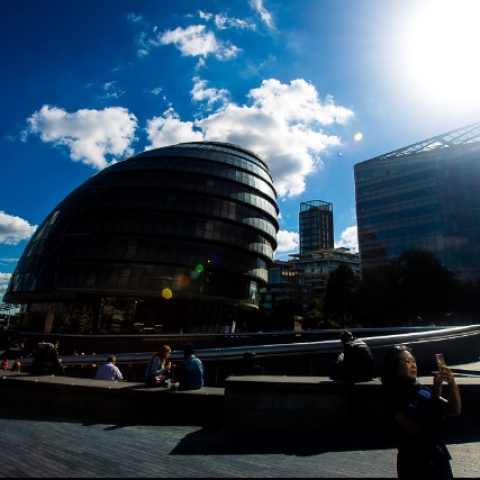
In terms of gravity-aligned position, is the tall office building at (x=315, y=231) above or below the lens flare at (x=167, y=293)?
above

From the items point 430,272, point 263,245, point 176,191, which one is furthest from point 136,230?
point 430,272

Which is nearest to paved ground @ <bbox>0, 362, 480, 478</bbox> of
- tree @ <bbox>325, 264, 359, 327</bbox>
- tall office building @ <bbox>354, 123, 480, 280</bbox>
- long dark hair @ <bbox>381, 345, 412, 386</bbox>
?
long dark hair @ <bbox>381, 345, 412, 386</bbox>

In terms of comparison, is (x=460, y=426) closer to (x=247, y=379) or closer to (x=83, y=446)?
(x=247, y=379)

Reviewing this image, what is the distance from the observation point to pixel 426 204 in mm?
74125

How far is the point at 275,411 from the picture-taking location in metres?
6.71

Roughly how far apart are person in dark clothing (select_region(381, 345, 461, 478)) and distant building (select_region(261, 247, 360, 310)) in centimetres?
12388

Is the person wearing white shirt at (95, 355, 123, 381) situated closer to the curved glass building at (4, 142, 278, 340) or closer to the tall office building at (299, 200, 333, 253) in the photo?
the curved glass building at (4, 142, 278, 340)

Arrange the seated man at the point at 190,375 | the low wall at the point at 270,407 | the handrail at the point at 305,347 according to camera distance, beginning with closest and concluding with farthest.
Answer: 1. the low wall at the point at 270,407
2. the seated man at the point at 190,375
3. the handrail at the point at 305,347

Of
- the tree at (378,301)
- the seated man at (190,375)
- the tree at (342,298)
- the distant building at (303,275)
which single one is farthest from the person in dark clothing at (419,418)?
the distant building at (303,275)

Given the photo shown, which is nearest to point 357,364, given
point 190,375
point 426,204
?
point 190,375

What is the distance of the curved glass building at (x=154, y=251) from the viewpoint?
4600 centimetres

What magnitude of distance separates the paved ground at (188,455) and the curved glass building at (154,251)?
39519mm

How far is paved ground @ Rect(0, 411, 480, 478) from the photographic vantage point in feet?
15.7

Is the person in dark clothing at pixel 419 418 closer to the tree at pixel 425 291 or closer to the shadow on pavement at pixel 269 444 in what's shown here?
the shadow on pavement at pixel 269 444
